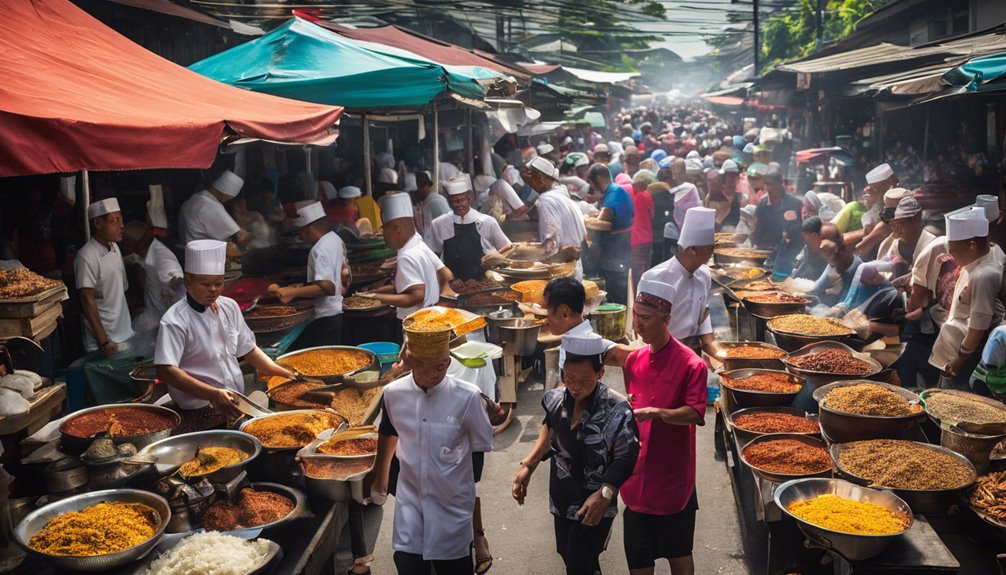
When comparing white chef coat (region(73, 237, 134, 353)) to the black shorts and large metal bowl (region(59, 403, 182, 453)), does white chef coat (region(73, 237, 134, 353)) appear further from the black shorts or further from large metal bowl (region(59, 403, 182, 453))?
the black shorts

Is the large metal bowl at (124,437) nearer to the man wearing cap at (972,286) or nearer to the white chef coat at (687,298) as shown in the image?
the white chef coat at (687,298)

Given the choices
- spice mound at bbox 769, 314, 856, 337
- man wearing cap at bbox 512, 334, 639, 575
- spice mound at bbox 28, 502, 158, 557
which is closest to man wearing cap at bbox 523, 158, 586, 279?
spice mound at bbox 769, 314, 856, 337

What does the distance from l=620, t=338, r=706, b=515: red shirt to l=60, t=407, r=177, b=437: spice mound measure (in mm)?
2922

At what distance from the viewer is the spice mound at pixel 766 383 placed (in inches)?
253

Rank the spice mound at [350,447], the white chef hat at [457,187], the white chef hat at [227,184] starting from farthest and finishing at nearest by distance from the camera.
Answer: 1. the white chef hat at [227,184]
2. the white chef hat at [457,187]
3. the spice mound at [350,447]

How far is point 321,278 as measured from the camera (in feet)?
25.8

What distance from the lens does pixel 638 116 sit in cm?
4466

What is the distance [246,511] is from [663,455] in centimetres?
236

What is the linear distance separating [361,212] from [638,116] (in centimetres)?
3518

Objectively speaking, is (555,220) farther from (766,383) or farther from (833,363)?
(833,363)

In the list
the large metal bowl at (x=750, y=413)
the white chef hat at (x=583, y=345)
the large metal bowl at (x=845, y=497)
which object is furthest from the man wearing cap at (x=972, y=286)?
the white chef hat at (x=583, y=345)

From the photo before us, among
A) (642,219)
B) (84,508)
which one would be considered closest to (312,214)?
(84,508)

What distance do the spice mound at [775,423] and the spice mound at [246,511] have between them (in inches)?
131

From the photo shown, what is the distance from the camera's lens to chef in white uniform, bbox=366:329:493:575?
168 inches
